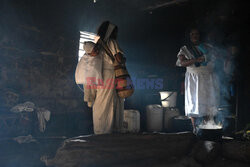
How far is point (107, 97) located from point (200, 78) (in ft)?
6.25

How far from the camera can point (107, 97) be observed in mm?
3648

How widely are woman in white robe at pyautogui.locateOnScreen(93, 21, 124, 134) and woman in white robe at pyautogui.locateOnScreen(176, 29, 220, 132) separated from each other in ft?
5.15

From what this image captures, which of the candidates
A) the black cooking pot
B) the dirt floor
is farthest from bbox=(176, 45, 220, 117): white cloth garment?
the dirt floor

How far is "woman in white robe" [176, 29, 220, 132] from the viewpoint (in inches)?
172

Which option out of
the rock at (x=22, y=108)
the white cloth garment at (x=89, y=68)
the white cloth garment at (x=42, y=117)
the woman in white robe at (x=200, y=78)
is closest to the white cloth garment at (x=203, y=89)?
the woman in white robe at (x=200, y=78)

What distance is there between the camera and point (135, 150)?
3098mm

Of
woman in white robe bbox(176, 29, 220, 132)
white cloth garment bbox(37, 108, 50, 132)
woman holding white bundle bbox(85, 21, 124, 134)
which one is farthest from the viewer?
white cloth garment bbox(37, 108, 50, 132)

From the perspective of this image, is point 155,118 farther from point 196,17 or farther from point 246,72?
point 196,17

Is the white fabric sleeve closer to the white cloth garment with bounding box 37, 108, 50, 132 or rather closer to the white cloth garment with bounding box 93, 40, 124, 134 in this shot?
the white cloth garment with bounding box 93, 40, 124, 134

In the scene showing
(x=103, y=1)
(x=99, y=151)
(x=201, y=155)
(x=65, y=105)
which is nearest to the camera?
(x=99, y=151)

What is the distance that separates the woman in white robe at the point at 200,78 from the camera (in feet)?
14.4

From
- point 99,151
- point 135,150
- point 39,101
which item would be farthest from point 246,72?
point 39,101

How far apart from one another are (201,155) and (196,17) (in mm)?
5668

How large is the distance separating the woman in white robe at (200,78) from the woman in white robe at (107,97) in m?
1.57
